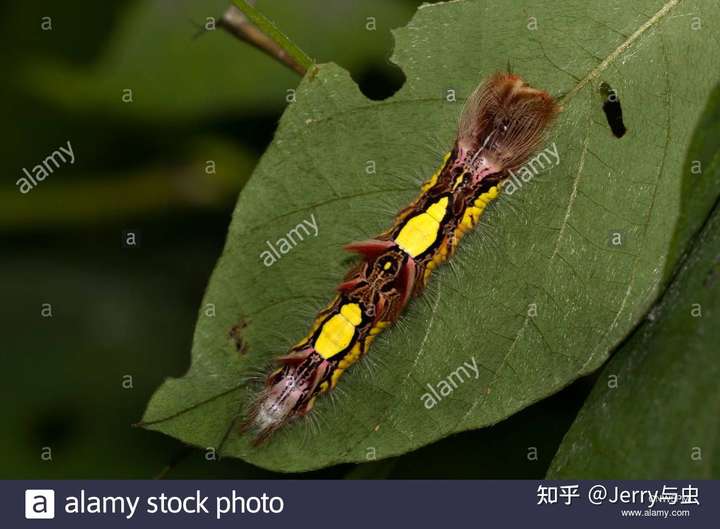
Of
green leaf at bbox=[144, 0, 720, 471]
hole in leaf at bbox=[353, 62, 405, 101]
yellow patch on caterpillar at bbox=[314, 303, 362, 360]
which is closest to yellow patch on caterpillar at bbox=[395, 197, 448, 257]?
green leaf at bbox=[144, 0, 720, 471]

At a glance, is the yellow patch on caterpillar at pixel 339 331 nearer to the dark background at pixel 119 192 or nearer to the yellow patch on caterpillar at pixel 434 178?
the yellow patch on caterpillar at pixel 434 178

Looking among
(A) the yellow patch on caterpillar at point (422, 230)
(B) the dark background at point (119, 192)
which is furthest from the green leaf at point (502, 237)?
(B) the dark background at point (119, 192)

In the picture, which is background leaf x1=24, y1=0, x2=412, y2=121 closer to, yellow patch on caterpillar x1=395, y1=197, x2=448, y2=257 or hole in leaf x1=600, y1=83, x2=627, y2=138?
yellow patch on caterpillar x1=395, y1=197, x2=448, y2=257

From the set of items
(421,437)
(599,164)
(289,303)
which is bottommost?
(421,437)

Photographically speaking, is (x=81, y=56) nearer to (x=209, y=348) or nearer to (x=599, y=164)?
(x=209, y=348)

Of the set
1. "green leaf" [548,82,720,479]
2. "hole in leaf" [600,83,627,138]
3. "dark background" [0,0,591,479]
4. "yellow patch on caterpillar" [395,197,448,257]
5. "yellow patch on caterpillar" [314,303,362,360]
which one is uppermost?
"dark background" [0,0,591,479]

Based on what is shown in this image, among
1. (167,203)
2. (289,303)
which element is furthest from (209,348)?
(167,203)
